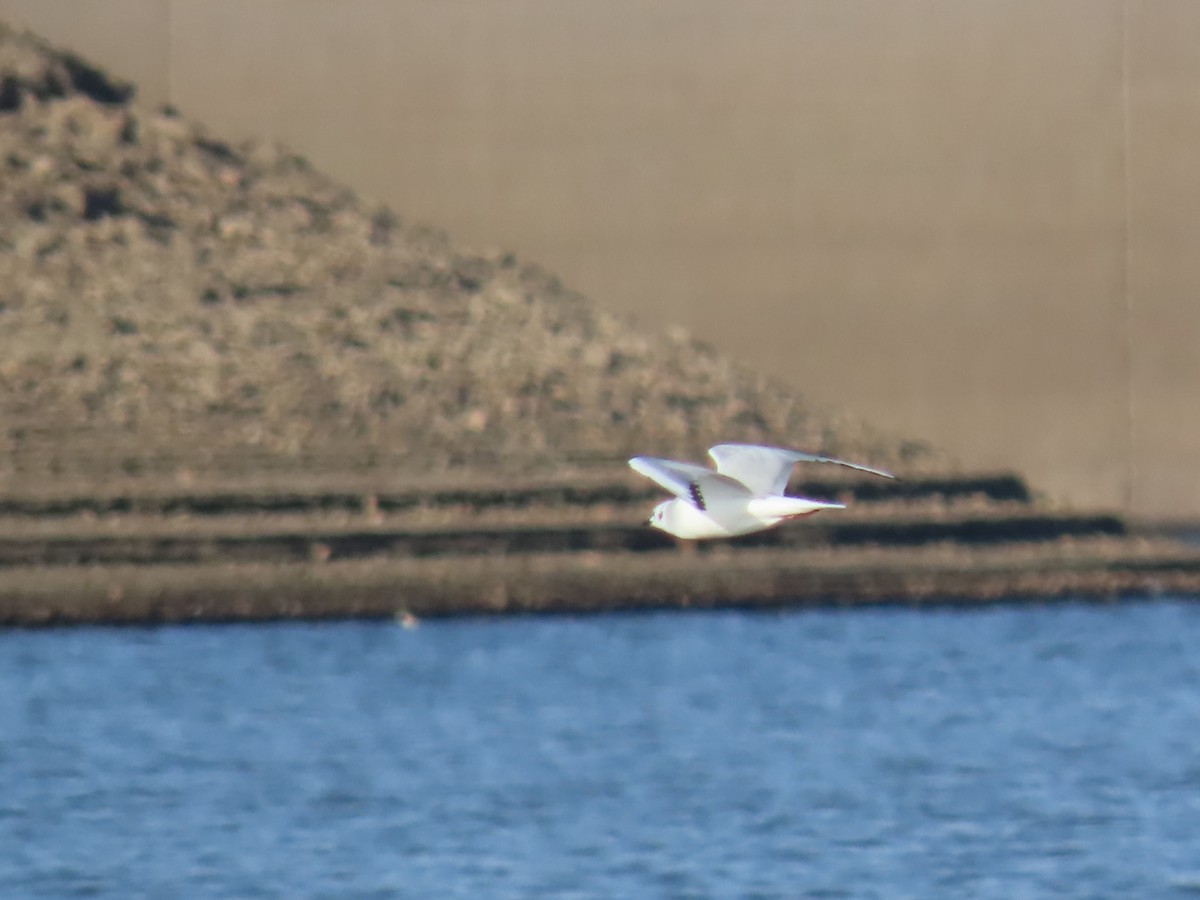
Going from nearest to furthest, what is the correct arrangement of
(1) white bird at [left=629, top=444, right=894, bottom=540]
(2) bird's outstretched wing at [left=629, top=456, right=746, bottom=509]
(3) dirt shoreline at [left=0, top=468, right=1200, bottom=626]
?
1. (1) white bird at [left=629, top=444, right=894, bottom=540]
2. (2) bird's outstretched wing at [left=629, top=456, right=746, bottom=509]
3. (3) dirt shoreline at [left=0, top=468, right=1200, bottom=626]

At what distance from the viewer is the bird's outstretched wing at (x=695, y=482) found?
1221 centimetres

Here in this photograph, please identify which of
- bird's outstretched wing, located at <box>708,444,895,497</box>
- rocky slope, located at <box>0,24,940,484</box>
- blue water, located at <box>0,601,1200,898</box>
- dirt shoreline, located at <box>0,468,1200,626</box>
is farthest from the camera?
rocky slope, located at <box>0,24,940,484</box>

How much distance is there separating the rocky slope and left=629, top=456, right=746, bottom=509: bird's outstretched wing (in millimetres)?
24450

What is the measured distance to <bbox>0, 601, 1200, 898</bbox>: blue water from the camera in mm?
18141

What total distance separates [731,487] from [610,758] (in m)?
11.9

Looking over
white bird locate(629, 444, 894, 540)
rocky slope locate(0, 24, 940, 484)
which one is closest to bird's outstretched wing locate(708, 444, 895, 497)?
white bird locate(629, 444, 894, 540)

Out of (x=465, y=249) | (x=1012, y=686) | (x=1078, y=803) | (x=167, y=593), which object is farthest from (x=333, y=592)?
(x=465, y=249)

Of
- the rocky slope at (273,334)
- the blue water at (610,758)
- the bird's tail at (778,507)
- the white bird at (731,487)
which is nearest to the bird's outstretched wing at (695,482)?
the white bird at (731,487)

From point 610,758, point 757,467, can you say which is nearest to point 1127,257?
point 610,758

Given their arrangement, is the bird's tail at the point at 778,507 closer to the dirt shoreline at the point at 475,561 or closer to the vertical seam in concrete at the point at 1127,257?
the dirt shoreline at the point at 475,561

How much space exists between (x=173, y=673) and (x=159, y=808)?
843 centimetres

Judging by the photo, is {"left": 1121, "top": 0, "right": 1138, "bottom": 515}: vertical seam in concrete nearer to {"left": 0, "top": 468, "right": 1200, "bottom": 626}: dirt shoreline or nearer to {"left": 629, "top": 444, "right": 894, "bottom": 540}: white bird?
{"left": 0, "top": 468, "right": 1200, "bottom": 626}: dirt shoreline

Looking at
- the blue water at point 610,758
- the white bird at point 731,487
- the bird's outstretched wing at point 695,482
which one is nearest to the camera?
the white bird at point 731,487

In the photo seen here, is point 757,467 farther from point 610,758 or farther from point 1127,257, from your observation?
point 1127,257
